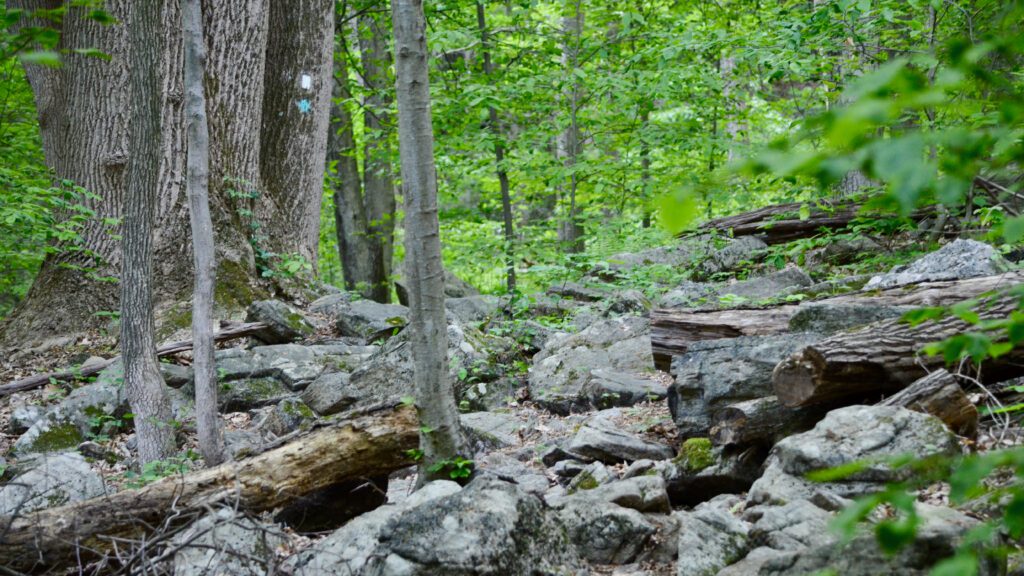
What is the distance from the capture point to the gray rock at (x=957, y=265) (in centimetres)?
514

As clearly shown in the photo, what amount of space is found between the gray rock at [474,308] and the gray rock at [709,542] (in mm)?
6170

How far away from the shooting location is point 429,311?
4195mm

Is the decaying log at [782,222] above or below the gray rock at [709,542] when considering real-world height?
above

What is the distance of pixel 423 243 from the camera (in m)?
4.12

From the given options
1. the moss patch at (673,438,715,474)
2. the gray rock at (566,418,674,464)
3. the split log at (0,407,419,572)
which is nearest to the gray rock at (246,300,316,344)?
the split log at (0,407,419,572)

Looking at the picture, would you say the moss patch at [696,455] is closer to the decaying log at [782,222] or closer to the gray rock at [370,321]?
the gray rock at [370,321]

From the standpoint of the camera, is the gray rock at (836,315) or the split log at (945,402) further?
the gray rock at (836,315)

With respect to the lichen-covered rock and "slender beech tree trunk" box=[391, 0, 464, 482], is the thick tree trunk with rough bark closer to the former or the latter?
"slender beech tree trunk" box=[391, 0, 464, 482]

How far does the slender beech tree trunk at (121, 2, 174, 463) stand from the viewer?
5.12 m

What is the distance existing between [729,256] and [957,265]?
4.75 metres

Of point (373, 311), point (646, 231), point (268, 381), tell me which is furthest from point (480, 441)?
point (646, 231)

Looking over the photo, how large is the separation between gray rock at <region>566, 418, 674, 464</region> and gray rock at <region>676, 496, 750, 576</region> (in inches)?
48.7

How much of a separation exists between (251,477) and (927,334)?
3785 millimetres

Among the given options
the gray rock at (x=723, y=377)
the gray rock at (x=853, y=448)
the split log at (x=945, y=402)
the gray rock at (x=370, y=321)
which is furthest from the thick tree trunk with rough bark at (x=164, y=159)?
the split log at (x=945, y=402)
